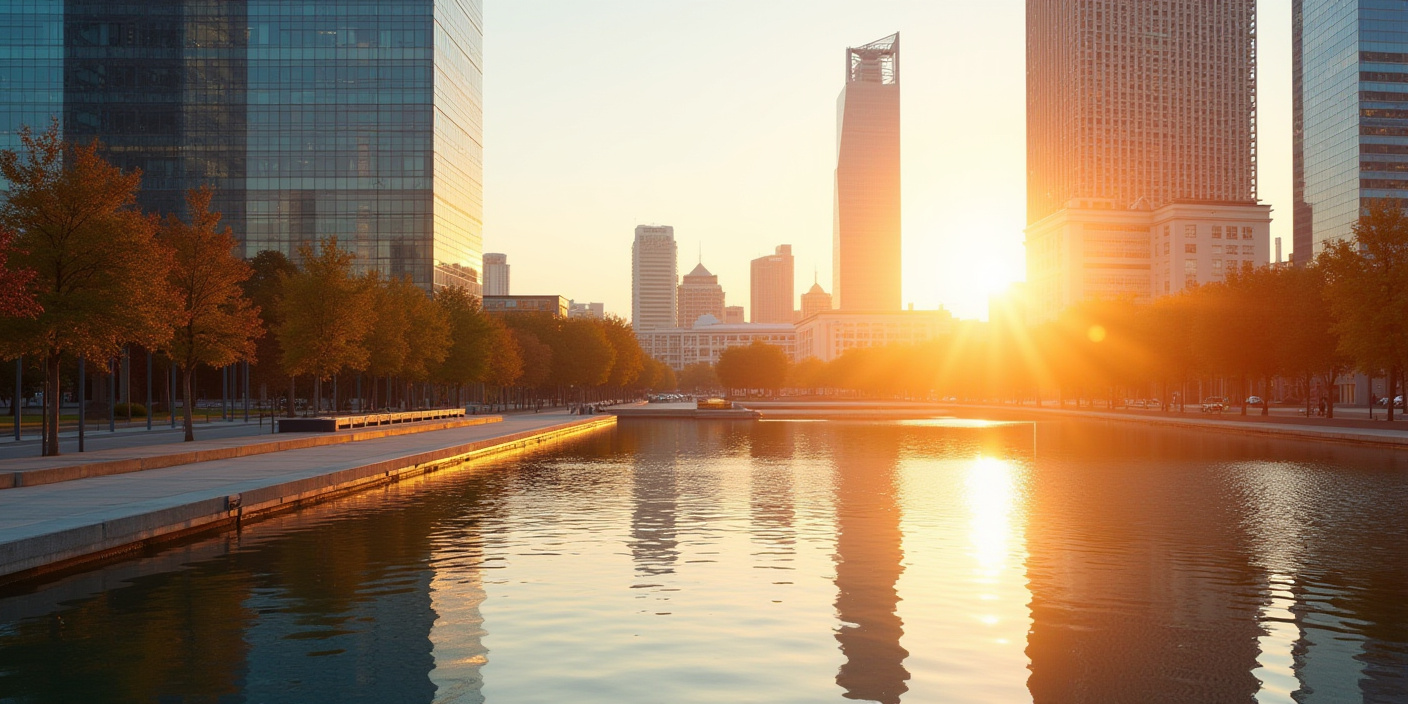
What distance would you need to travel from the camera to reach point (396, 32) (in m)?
117

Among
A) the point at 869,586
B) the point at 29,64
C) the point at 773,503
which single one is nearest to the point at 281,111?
the point at 29,64

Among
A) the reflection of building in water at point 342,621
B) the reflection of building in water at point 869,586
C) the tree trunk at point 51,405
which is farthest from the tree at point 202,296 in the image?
the reflection of building in water at point 869,586

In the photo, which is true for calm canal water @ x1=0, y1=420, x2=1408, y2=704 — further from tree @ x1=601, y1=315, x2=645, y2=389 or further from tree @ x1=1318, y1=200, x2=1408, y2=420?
tree @ x1=601, y1=315, x2=645, y2=389

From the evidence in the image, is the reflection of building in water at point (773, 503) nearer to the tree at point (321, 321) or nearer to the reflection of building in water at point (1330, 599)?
the reflection of building in water at point (1330, 599)

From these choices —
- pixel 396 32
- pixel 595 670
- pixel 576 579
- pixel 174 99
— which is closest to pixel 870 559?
pixel 576 579

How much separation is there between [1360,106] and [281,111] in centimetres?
15690

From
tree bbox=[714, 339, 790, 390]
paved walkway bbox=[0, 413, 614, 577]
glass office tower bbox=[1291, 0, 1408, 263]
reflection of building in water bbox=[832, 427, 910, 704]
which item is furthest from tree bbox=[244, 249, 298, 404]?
glass office tower bbox=[1291, 0, 1408, 263]

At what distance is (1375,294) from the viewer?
5953 cm

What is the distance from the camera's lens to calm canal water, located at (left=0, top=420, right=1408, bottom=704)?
10.8 meters

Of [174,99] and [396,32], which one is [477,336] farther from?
[174,99]

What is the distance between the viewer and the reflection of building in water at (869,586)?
35.9 ft

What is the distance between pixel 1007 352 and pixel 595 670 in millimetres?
128657

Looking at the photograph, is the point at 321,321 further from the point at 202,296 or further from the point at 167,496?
the point at 167,496

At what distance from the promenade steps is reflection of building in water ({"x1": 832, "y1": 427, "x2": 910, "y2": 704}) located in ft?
62.2
